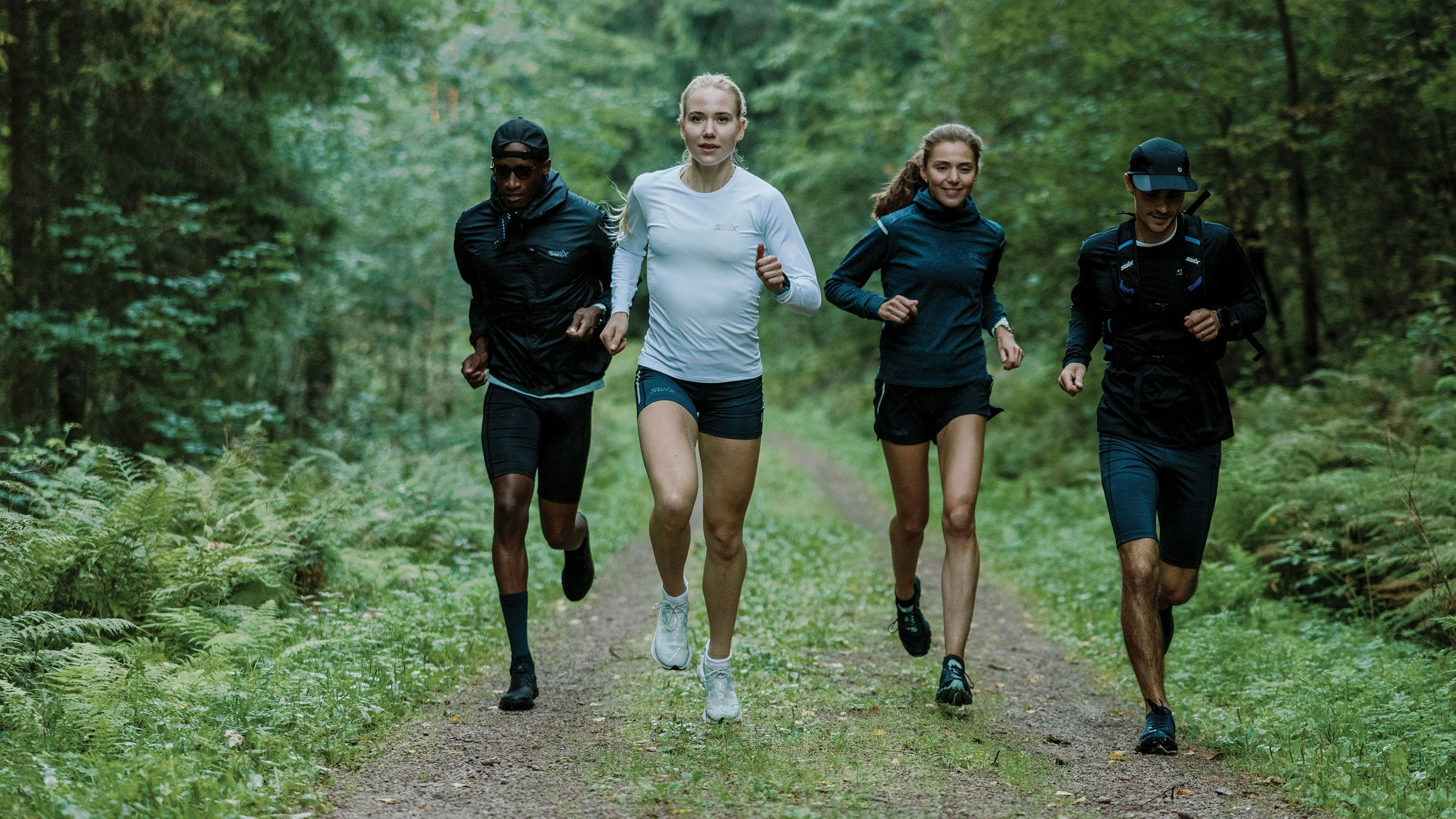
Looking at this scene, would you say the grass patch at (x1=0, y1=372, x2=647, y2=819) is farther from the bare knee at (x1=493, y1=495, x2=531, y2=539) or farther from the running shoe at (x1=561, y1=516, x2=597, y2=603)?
the bare knee at (x1=493, y1=495, x2=531, y2=539)

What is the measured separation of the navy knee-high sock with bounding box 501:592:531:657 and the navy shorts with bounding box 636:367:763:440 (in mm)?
1194

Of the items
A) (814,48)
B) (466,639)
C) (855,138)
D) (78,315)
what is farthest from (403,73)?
(814,48)

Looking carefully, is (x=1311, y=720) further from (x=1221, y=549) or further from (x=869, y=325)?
(x=869, y=325)

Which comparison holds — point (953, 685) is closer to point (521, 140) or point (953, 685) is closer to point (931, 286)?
point (931, 286)

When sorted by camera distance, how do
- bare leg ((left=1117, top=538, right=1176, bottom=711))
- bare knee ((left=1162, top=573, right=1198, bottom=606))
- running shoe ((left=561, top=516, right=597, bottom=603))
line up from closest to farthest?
1. bare leg ((left=1117, top=538, right=1176, bottom=711))
2. bare knee ((left=1162, top=573, right=1198, bottom=606))
3. running shoe ((left=561, top=516, right=597, bottom=603))

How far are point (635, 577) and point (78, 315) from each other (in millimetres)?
5317

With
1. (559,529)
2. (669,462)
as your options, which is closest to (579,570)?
(559,529)

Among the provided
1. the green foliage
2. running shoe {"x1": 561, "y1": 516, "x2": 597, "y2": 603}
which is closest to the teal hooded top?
running shoe {"x1": 561, "y1": 516, "x2": 597, "y2": 603}

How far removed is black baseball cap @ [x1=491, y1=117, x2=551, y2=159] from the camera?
5344 millimetres

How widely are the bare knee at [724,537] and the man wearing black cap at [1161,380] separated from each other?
1.61m

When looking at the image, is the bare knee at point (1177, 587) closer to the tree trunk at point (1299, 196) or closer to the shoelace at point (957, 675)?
the shoelace at point (957, 675)

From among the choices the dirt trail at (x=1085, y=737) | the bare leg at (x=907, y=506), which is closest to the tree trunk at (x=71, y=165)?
the dirt trail at (x=1085, y=737)

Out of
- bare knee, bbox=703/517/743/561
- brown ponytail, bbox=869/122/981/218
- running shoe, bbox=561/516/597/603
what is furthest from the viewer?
running shoe, bbox=561/516/597/603

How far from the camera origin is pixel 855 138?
2422cm
